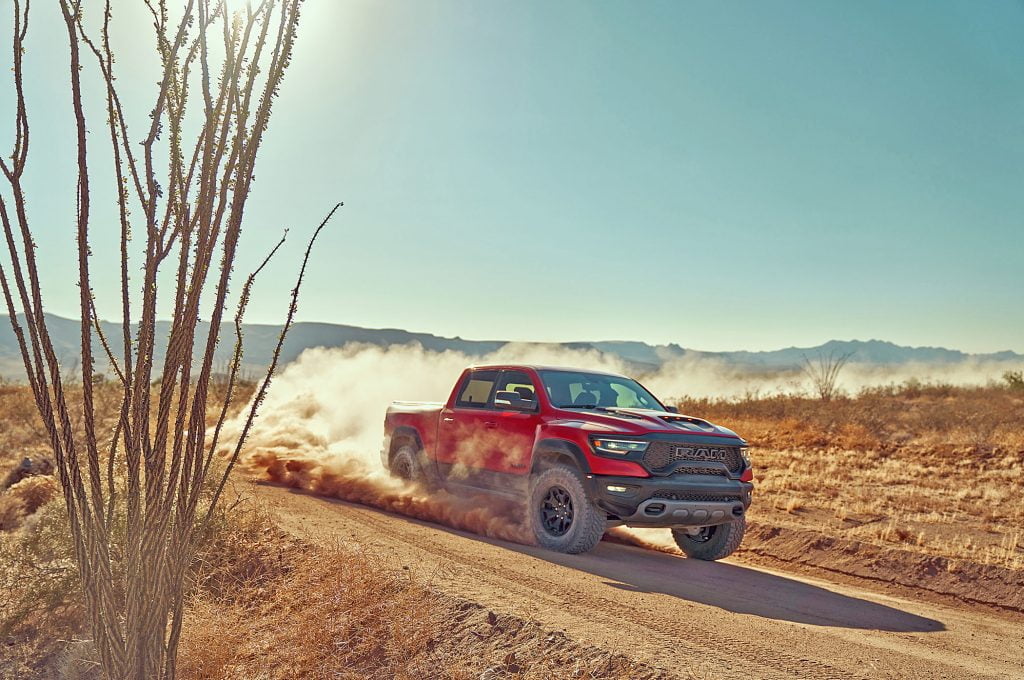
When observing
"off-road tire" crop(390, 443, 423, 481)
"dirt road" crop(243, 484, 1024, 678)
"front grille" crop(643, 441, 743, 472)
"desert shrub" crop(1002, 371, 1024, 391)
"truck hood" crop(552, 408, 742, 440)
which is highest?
"desert shrub" crop(1002, 371, 1024, 391)

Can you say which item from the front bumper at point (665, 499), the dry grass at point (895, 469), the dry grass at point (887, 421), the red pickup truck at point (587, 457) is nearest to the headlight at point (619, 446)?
the red pickup truck at point (587, 457)

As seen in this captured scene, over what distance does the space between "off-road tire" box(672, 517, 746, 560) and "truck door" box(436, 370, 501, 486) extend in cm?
260

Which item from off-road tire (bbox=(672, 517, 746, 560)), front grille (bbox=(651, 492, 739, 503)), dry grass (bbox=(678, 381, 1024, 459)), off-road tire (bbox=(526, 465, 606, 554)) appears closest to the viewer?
front grille (bbox=(651, 492, 739, 503))

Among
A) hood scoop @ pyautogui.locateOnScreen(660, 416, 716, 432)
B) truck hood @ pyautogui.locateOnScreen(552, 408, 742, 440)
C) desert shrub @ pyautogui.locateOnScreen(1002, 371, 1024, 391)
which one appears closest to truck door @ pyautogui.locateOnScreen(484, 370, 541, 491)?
truck hood @ pyautogui.locateOnScreen(552, 408, 742, 440)

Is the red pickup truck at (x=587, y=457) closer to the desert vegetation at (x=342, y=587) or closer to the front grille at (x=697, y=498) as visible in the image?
the front grille at (x=697, y=498)

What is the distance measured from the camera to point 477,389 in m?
11.6

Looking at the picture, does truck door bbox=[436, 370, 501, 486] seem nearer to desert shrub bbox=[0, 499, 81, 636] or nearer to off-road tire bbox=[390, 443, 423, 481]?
off-road tire bbox=[390, 443, 423, 481]

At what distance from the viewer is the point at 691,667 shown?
530cm

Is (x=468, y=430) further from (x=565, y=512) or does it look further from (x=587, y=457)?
(x=587, y=457)

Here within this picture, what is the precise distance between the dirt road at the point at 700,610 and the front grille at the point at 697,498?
76cm

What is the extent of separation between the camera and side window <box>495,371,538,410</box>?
10.5 meters

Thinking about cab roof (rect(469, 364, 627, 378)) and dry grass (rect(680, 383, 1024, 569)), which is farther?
dry grass (rect(680, 383, 1024, 569))

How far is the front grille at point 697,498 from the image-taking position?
907 cm

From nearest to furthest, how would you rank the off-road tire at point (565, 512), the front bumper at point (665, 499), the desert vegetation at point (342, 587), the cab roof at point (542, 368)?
the desert vegetation at point (342, 587), the front bumper at point (665, 499), the off-road tire at point (565, 512), the cab roof at point (542, 368)
